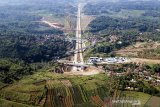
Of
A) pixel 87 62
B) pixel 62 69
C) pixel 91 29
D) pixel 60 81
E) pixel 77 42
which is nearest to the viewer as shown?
pixel 60 81

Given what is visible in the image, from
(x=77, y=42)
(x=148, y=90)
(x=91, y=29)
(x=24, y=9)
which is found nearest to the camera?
(x=148, y=90)

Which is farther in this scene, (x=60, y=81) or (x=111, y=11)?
(x=111, y=11)

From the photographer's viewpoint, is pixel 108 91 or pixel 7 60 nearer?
pixel 108 91

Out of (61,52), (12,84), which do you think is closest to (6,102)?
(12,84)

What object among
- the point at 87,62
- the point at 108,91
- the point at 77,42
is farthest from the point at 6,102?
the point at 77,42

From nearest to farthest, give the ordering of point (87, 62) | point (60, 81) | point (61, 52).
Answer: point (60, 81) < point (87, 62) < point (61, 52)

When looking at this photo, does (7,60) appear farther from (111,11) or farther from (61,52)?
(111,11)

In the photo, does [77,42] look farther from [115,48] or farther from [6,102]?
[6,102]

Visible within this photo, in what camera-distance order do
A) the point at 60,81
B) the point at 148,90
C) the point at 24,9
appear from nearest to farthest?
the point at 148,90 < the point at 60,81 < the point at 24,9
